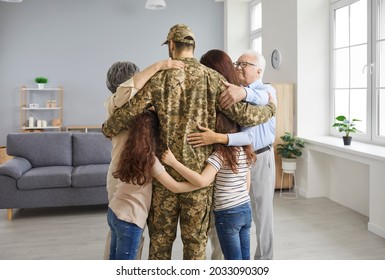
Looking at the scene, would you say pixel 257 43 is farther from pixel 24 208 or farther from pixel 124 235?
pixel 124 235

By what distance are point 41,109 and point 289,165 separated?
4910 millimetres

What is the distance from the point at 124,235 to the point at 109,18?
686 cm

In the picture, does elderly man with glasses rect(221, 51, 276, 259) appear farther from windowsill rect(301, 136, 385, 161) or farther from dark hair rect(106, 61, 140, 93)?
windowsill rect(301, 136, 385, 161)

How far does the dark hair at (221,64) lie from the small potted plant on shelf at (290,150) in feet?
10.7

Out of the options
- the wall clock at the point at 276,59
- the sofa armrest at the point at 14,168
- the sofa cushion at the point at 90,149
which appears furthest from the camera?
the wall clock at the point at 276,59

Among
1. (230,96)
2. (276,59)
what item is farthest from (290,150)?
(230,96)

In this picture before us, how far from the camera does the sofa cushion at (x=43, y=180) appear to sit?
13.6 ft

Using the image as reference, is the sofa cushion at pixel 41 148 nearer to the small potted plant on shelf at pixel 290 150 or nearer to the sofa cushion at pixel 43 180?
the sofa cushion at pixel 43 180

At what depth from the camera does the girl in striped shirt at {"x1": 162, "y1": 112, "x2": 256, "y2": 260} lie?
66.8 inches

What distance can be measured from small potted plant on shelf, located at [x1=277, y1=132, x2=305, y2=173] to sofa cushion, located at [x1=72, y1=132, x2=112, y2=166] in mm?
2142

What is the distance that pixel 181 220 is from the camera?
1.68m

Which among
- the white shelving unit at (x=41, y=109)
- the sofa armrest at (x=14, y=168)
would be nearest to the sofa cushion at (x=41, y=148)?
the sofa armrest at (x=14, y=168)

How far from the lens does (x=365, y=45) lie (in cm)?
435

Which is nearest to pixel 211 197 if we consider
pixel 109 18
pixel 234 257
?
pixel 234 257
